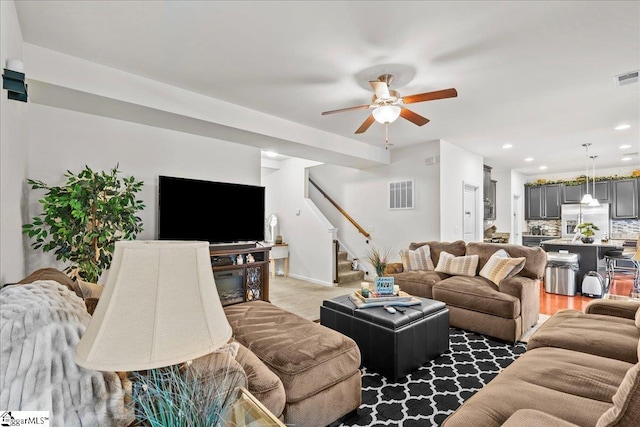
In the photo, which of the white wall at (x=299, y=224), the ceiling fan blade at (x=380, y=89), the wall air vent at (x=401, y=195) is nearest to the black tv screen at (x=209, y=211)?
the white wall at (x=299, y=224)

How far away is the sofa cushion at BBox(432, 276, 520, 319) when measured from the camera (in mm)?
3184

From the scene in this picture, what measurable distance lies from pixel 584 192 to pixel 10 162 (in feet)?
34.4

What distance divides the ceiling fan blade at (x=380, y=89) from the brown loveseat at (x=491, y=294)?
227 centimetres

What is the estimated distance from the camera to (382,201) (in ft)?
20.8

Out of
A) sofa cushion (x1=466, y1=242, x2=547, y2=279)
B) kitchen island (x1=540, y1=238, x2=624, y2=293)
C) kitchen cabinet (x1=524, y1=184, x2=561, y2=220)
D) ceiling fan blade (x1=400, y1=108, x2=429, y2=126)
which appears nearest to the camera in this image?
ceiling fan blade (x1=400, y1=108, x2=429, y2=126)

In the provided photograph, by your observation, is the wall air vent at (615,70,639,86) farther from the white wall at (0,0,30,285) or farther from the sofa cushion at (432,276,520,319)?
the white wall at (0,0,30,285)

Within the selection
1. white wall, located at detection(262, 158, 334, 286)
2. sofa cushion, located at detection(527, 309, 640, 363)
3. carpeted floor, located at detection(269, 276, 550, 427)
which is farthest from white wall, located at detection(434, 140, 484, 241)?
sofa cushion, located at detection(527, 309, 640, 363)

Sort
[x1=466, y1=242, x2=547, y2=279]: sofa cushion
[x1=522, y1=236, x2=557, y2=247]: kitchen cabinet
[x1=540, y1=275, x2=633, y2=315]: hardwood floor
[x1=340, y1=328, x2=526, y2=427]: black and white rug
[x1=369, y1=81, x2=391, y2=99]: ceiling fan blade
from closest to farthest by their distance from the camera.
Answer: [x1=340, y1=328, x2=526, y2=427]: black and white rug < [x1=369, y1=81, x2=391, y2=99]: ceiling fan blade < [x1=466, y1=242, x2=547, y2=279]: sofa cushion < [x1=540, y1=275, x2=633, y2=315]: hardwood floor < [x1=522, y1=236, x2=557, y2=247]: kitchen cabinet

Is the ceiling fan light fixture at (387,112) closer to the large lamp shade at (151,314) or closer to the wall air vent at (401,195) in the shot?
the large lamp shade at (151,314)

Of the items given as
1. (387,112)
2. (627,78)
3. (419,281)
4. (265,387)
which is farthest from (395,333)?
(627,78)

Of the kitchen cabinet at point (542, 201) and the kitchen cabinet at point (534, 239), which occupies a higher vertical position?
the kitchen cabinet at point (542, 201)

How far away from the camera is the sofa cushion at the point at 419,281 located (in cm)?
399

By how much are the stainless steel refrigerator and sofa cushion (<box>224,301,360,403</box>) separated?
8130 mm

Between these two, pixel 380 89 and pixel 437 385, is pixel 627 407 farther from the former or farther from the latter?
pixel 380 89
